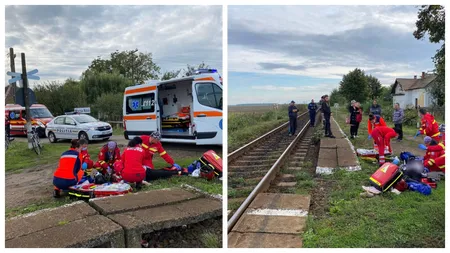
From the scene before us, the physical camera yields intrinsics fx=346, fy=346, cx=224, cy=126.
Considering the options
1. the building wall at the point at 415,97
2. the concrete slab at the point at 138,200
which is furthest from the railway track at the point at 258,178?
the building wall at the point at 415,97

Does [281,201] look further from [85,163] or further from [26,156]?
[26,156]

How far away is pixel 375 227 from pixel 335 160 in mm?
3225

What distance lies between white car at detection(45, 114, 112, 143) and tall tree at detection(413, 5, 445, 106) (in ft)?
19.7

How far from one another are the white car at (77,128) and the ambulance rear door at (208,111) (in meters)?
2.73

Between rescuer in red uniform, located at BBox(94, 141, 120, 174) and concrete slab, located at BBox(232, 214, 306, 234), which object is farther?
rescuer in red uniform, located at BBox(94, 141, 120, 174)

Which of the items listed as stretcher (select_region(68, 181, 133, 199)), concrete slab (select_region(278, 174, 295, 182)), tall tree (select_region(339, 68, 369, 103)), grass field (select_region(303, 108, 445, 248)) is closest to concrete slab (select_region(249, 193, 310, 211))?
grass field (select_region(303, 108, 445, 248))

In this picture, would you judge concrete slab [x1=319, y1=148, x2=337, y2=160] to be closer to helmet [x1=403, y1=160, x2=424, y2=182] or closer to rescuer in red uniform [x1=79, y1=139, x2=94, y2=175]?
helmet [x1=403, y1=160, x2=424, y2=182]

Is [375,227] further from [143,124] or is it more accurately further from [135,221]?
[143,124]

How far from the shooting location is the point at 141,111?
26.8 ft

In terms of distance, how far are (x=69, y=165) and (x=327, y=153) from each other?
15.8 feet

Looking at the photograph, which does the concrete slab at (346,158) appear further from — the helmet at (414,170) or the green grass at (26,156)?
the green grass at (26,156)

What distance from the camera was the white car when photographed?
6602 millimetres

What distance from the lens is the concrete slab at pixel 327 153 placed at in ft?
21.4

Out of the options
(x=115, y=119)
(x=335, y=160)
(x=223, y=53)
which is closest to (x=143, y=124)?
(x=115, y=119)
